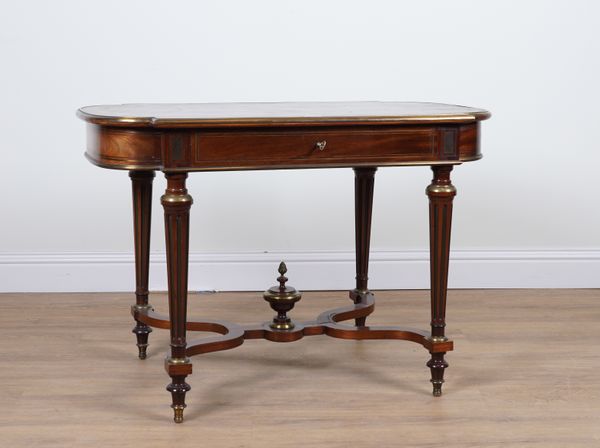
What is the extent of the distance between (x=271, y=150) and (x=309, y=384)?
793 mm

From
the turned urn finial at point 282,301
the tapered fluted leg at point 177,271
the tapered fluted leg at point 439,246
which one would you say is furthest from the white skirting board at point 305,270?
the tapered fluted leg at point 177,271

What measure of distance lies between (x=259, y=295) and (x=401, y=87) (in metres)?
1.06

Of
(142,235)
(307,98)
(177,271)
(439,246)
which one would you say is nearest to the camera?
(177,271)

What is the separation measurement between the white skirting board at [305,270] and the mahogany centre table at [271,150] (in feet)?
3.71

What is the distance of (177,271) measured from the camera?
2881 mm

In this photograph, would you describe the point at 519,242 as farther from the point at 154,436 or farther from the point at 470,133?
the point at 154,436

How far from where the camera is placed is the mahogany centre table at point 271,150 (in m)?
2.82

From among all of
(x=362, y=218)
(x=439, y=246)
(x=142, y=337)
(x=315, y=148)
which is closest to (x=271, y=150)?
(x=315, y=148)

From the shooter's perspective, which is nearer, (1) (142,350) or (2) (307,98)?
(1) (142,350)

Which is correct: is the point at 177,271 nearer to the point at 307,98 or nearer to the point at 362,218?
the point at 362,218

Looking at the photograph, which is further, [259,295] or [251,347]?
[259,295]

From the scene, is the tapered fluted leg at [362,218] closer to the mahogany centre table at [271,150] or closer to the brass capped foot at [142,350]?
the mahogany centre table at [271,150]

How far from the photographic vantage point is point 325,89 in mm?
4383

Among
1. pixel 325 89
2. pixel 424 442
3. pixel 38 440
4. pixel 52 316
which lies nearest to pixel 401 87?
pixel 325 89
